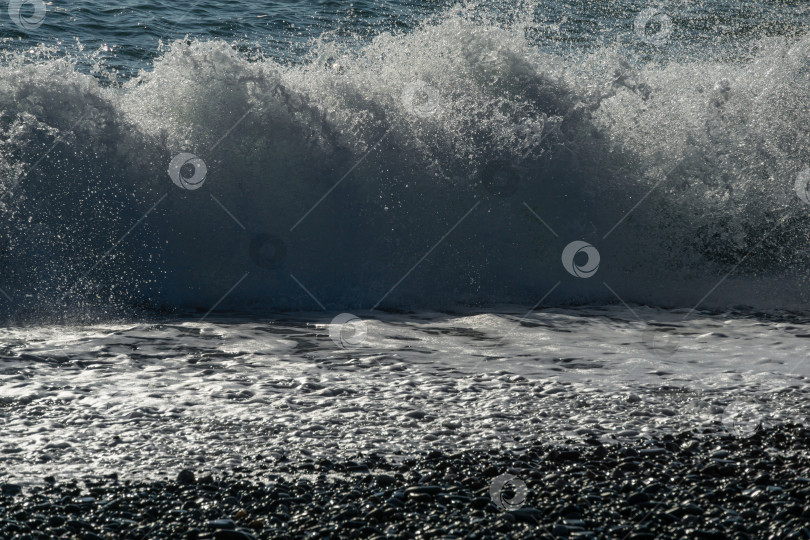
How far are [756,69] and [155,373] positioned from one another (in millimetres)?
5526

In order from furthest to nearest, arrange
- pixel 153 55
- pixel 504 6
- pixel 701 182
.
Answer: pixel 504 6 < pixel 153 55 < pixel 701 182

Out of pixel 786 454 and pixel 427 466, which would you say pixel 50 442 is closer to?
pixel 427 466

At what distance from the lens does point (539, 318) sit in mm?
5105

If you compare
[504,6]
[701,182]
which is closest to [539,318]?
[701,182]
